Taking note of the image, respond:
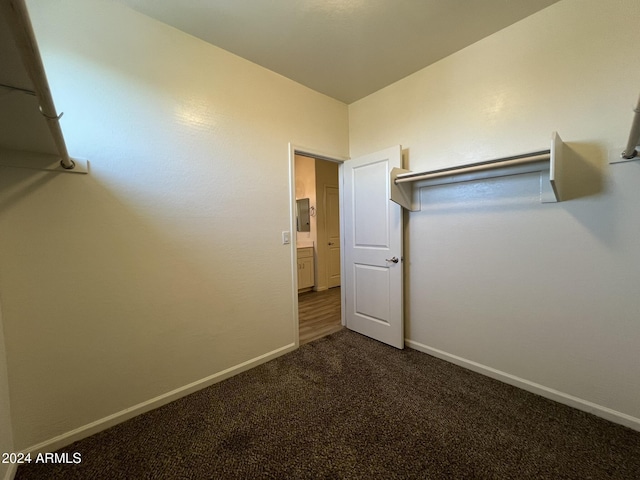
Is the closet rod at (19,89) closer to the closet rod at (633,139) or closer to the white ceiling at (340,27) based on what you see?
the white ceiling at (340,27)

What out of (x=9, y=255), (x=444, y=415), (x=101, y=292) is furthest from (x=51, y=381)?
(x=444, y=415)

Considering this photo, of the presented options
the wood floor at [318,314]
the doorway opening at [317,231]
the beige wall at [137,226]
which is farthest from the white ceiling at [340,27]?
the wood floor at [318,314]

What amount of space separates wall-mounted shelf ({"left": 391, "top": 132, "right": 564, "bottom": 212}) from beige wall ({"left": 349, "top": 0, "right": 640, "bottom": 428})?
0.07 m

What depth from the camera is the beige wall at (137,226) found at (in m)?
1.36

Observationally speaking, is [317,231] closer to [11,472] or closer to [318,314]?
[318,314]

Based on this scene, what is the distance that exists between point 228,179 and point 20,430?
1860 millimetres

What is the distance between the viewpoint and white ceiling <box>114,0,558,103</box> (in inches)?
63.4

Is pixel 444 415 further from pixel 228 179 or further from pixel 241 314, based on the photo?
pixel 228 179

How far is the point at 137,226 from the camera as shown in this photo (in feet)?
5.38

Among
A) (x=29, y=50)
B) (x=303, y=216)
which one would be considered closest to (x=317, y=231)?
(x=303, y=216)

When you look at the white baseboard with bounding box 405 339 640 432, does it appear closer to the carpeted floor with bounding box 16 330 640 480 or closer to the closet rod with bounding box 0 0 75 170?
the carpeted floor with bounding box 16 330 640 480

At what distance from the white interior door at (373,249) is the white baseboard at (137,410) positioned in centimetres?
109

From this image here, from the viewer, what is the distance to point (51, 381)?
4.60 ft

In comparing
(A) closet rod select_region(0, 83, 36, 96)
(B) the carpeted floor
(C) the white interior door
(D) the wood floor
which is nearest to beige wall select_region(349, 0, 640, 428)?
(C) the white interior door
